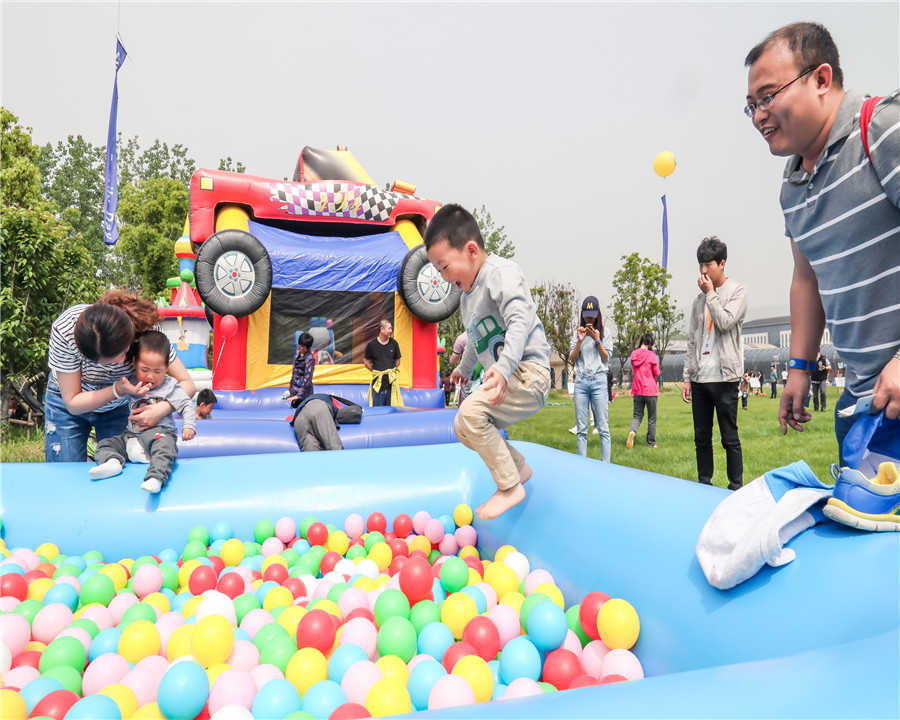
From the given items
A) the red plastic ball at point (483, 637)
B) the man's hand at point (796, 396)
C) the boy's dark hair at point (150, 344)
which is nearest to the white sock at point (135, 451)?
the boy's dark hair at point (150, 344)

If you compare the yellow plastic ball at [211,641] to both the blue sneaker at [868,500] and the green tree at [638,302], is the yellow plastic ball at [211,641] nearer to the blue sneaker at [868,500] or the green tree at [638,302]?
the blue sneaker at [868,500]

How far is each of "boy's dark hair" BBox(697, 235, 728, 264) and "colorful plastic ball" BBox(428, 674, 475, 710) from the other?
2.77 m

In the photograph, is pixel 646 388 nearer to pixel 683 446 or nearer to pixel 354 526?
pixel 683 446

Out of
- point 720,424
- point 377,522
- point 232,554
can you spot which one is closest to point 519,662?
point 377,522

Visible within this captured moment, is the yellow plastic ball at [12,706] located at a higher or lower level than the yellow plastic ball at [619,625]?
lower

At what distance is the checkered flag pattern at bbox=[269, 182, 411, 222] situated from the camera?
6.34 metres

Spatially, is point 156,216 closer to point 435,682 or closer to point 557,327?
point 557,327

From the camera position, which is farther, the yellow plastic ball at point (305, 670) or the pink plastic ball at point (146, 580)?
the pink plastic ball at point (146, 580)

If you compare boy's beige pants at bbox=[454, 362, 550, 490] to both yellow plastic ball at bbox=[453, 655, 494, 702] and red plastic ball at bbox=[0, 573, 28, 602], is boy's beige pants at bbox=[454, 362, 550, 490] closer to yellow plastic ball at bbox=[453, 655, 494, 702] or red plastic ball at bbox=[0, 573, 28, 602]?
yellow plastic ball at bbox=[453, 655, 494, 702]

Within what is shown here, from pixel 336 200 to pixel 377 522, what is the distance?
4.78 meters

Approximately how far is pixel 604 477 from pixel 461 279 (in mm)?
905

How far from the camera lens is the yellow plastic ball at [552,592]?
70.3 inches

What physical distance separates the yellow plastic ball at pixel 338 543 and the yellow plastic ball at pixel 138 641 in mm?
842

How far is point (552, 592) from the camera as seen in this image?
1796mm
